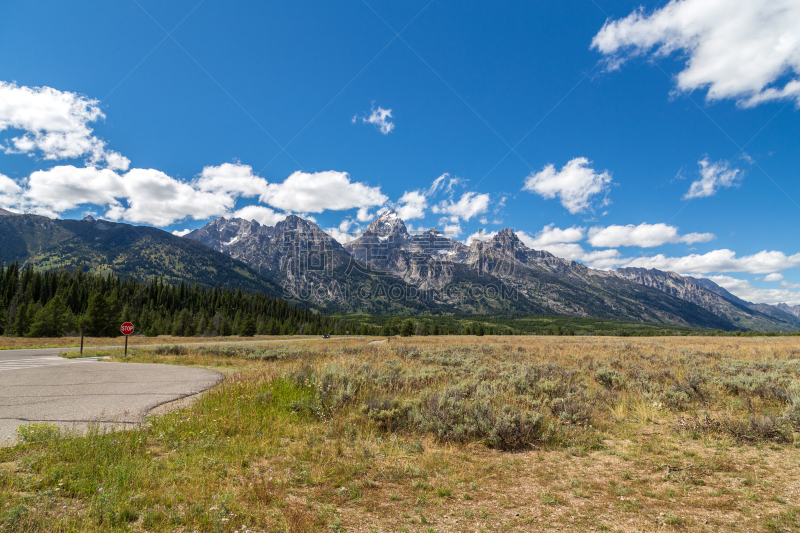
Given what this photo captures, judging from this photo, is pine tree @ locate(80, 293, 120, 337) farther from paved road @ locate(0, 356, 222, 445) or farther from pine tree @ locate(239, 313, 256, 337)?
paved road @ locate(0, 356, 222, 445)

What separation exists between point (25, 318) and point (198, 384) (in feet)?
278

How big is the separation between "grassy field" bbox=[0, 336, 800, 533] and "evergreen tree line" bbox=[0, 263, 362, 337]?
194 ft

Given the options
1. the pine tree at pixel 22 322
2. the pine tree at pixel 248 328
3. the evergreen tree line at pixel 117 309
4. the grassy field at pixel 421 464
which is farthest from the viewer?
the pine tree at pixel 248 328

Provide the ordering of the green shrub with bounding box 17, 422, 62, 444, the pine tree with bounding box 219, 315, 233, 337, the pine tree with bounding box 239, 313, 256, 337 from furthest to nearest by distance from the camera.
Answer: the pine tree with bounding box 219, 315, 233, 337, the pine tree with bounding box 239, 313, 256, 337, the green shrub with bounding box 17, 422, 62, 444

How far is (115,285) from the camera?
103m

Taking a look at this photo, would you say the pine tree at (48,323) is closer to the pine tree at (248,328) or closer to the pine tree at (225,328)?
the pine tree at (225,328)

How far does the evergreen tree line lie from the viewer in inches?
2603

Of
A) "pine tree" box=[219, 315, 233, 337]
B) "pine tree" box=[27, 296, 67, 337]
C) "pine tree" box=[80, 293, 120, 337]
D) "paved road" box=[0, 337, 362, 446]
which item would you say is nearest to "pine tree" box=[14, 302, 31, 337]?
"pine tree" box=[27, 296, 67, 337]

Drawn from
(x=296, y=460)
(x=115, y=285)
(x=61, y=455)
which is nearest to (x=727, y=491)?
(x=296, y=460)

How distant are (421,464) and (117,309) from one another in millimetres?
92176

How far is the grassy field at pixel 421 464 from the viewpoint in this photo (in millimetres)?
4355

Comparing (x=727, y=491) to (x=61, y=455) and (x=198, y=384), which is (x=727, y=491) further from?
(x=198, y=384)

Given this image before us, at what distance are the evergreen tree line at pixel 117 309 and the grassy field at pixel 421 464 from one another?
5909 cm

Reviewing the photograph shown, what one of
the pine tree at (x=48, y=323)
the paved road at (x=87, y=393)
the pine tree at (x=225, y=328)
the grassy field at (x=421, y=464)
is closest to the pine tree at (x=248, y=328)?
the pine tree at (x=225, y=328)
